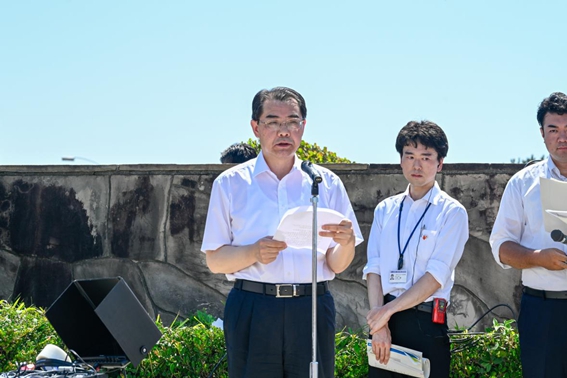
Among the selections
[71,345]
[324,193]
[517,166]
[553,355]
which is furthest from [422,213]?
[71,345]

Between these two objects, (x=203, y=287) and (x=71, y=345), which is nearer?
(x=71, y=345)

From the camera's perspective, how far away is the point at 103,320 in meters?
3.99

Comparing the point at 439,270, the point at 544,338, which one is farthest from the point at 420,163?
the point at 544,338

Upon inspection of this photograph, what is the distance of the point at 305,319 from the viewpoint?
3900 millimetres

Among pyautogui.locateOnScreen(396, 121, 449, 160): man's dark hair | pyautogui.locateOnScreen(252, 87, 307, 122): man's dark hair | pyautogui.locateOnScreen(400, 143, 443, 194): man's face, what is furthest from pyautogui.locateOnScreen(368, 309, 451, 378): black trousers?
pyautogui.locateOnScreen(252, 87, 307, 122): man's dark hair

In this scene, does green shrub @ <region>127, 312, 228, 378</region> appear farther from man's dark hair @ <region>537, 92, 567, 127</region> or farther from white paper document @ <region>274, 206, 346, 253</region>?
man's dark hair @ <region>537, 92, 567, 127</region>

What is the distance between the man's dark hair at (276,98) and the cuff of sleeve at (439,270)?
3.68ft

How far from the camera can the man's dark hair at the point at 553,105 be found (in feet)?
14.1

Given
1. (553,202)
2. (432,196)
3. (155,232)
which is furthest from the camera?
(155,232)

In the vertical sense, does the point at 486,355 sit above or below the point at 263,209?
below

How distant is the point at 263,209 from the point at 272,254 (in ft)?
1.25

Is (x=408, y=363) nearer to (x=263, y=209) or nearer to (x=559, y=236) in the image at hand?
(x=559, y=236)

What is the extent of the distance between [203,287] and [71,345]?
1973mm

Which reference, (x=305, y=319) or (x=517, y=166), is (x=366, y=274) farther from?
(x=517, y=166)
